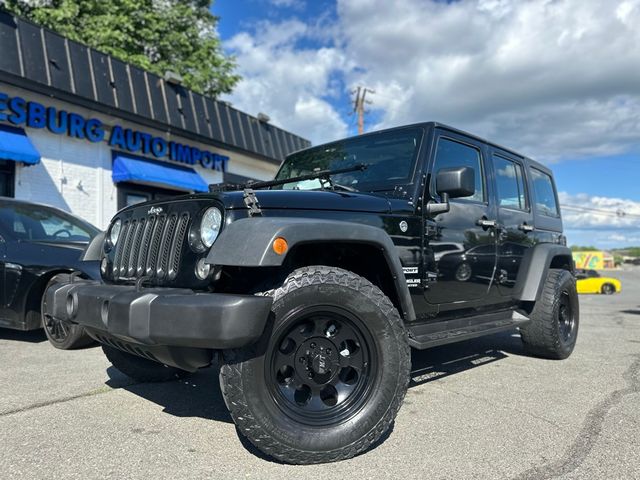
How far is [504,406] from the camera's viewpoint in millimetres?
3547

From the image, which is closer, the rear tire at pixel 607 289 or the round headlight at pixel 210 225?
the round headlight at pixel 210 225

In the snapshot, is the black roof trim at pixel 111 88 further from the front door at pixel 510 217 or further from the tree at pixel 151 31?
the front door at pixel 510 217

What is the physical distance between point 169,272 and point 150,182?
386 inches

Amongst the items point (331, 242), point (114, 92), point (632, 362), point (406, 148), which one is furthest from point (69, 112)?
point (632, 362)

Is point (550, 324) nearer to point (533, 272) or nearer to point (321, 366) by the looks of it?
point (533, 272)

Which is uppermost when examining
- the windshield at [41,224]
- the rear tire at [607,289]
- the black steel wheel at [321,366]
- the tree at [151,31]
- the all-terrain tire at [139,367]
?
the tree at [151,31]

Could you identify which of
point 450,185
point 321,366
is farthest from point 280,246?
point 450,185

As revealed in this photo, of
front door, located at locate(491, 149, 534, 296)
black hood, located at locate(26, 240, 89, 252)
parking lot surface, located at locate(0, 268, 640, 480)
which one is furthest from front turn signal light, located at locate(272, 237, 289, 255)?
black hood, located at locate(26, 240, 89, 252)

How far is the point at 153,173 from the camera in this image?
39.4ft

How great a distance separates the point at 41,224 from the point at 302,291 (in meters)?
4.32

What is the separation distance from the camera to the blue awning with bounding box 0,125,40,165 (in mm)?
9000

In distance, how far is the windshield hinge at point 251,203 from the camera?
2.66 metres

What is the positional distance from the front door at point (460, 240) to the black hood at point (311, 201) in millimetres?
570

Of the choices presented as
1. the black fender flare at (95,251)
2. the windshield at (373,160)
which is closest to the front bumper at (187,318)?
the black fender flare at (95,251)
